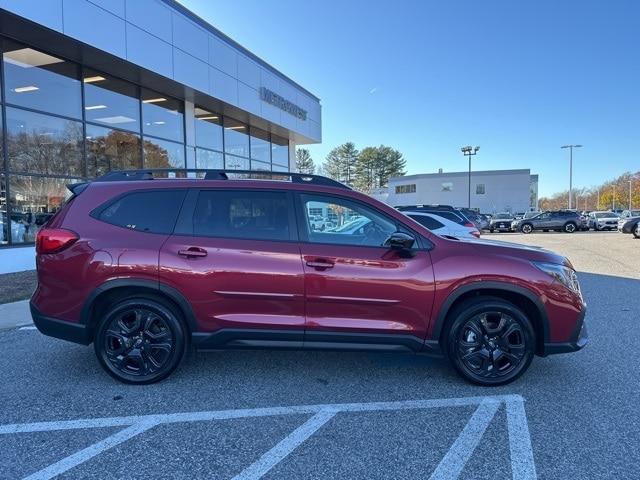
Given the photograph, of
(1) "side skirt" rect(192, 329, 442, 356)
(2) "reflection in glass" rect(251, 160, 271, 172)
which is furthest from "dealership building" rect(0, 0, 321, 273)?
(1) "side skirt" rect(192, 329, 442, 356)

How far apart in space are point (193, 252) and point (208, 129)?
14.3 m

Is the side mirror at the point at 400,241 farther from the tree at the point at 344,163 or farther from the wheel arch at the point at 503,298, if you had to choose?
the tree at the point at 344,163

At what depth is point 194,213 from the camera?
3928mm

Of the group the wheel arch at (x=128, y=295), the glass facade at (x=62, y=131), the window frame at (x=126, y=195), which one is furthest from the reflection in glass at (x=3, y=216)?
the wheel arch at (x=128, y=295)

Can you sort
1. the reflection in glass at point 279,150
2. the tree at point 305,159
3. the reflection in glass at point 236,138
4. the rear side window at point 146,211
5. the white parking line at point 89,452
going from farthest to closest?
the tree at point 305,159 → the reflection in glass at point 279,150 → the reflection in glass at point 236,138 → the rear side window at point 146,211 → the white parking line at point 89,452

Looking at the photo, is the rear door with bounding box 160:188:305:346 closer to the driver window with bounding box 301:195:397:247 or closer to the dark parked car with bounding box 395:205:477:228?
the driver window with bounding box 301:195:397:247

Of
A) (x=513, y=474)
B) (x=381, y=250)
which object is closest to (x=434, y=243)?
(x=381, y=250)

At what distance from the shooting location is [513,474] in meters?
2.61

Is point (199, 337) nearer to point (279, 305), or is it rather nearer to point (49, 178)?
point (279, 305)

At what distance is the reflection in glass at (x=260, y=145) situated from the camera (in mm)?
19781

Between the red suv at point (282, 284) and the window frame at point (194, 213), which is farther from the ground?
the window frame at point (194, 213)

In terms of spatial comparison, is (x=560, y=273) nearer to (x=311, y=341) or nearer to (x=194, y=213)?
(x=311, y=341)

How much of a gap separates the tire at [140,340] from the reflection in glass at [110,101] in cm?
1032

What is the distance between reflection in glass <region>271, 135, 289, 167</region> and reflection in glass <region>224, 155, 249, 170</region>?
250cm
